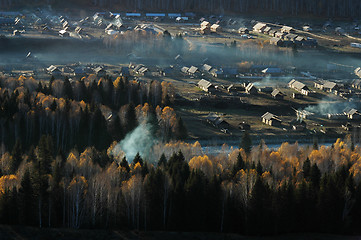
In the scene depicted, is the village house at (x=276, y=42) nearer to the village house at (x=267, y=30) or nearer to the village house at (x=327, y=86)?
the village house at (x=267, y=30)

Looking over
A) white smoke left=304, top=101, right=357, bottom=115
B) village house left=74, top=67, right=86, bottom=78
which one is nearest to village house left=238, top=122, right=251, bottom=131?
white smoke left=304, top=101, right=357, bottom=115

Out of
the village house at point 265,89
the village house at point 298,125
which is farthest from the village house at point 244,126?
the village house at point 265,89

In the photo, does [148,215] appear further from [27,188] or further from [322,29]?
[322,29]

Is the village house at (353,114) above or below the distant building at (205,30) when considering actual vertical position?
below

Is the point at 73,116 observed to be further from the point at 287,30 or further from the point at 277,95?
the point at 287,30

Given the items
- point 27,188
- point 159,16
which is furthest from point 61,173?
point 159,16

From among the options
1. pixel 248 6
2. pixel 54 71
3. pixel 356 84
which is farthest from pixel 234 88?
pixel 248 6

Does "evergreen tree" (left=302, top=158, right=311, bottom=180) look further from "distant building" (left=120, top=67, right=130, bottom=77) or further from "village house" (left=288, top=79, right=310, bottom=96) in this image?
"distant building" (left=120, top=67, right=130, bottom=77)
